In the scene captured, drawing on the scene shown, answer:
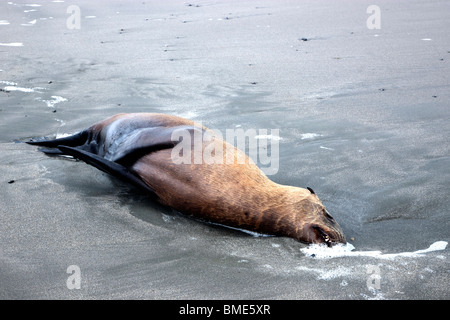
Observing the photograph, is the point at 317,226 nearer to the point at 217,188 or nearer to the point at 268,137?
the point at 217,188

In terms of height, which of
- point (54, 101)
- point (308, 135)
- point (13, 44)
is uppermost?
point (13, 44)

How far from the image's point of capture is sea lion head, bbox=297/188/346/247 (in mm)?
3205

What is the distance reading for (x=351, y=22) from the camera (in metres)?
9.61

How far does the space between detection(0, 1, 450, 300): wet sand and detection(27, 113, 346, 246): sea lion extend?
0.12 m

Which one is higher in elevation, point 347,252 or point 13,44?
point 13,44

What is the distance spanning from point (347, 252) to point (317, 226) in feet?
0.78

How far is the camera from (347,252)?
10.3 feet

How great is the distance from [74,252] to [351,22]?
787 cm

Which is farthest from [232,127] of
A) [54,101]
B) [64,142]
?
[54,101]

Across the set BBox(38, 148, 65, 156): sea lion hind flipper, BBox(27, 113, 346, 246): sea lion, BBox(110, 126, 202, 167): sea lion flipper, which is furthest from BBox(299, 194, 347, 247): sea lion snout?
BBox(38, 148, 65, 156): sea lion hind flipper

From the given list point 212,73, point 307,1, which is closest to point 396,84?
point 212,73

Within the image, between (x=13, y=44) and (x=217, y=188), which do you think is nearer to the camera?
(x=217, y=188)

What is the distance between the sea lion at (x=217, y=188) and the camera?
3330 mm

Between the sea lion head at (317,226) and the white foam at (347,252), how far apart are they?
1.6 inches
